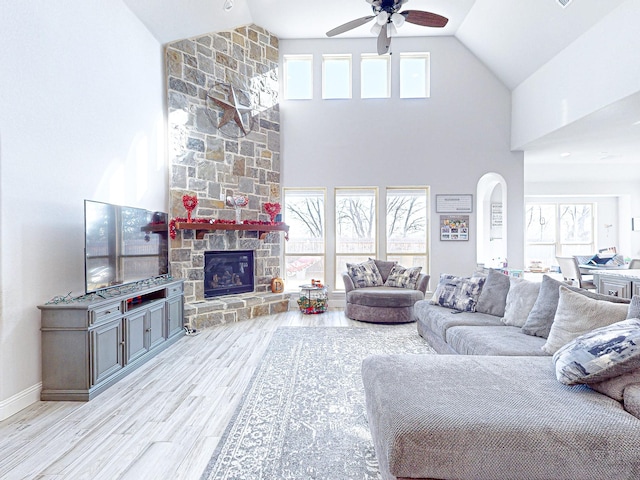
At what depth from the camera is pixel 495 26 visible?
5.28 m

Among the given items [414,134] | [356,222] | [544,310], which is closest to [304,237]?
[356,222]

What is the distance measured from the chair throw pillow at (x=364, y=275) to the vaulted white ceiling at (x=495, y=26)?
11.2ft

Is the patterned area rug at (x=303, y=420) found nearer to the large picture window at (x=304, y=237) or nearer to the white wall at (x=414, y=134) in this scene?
the large picture window at (x=304, y=237)

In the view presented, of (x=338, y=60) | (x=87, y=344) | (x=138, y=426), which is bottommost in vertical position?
(x=138, y=426)

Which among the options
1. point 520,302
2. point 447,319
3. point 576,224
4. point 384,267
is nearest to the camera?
point 520,302

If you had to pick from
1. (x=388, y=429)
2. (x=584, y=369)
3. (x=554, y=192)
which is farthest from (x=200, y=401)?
(x=554, y=192)

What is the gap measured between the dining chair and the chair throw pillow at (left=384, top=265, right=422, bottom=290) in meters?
2.90

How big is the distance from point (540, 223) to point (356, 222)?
662cm

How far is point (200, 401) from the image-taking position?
277cm

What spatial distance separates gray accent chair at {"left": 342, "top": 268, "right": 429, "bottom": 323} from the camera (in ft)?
16.9

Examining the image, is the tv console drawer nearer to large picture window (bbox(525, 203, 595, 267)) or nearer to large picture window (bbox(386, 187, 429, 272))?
large picture window (bbox(386, 187, 429, 272))

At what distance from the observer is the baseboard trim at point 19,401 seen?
253 cm

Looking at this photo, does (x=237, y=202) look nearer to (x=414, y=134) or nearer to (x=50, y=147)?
(x=50, y=147)

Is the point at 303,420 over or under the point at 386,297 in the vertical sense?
under
